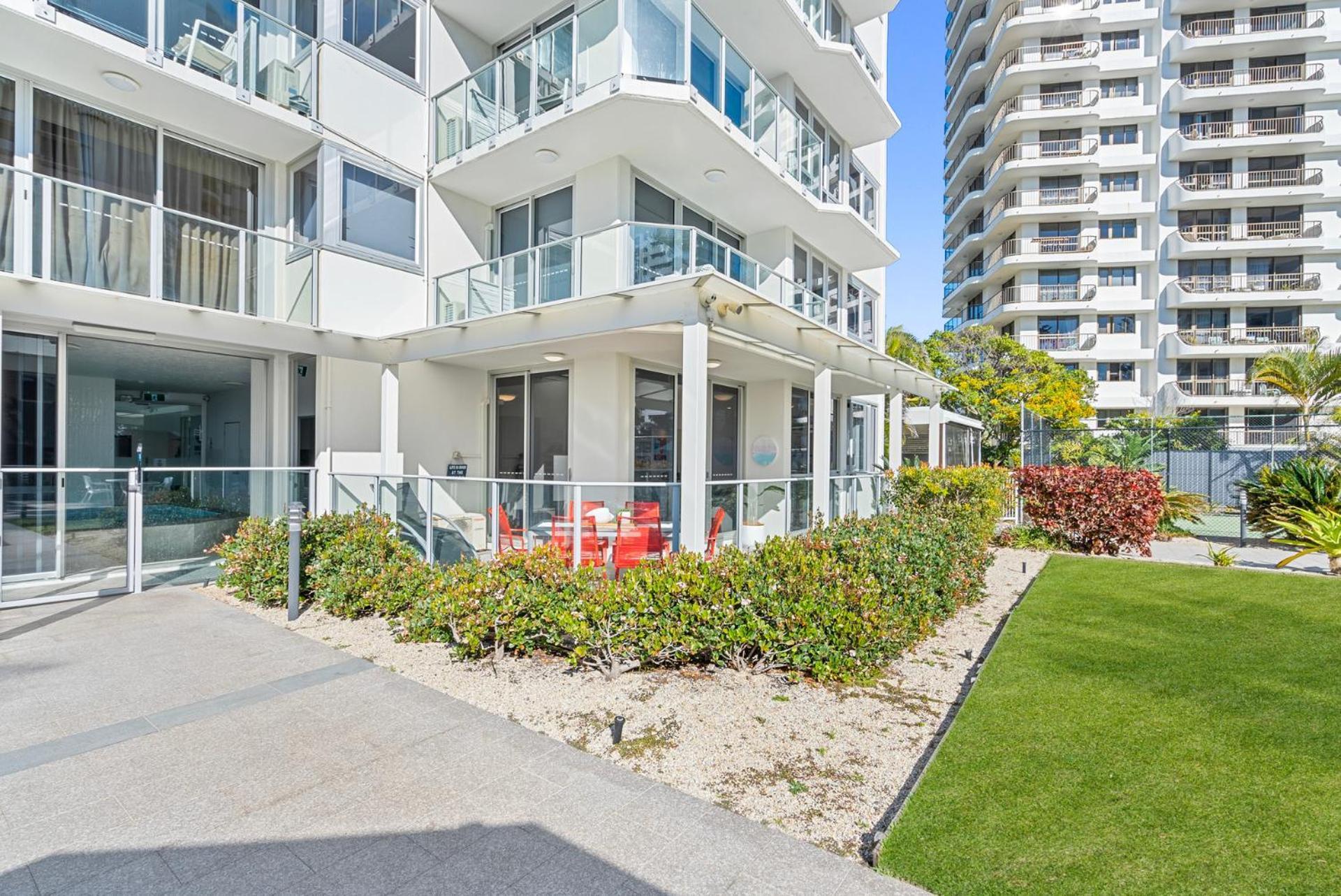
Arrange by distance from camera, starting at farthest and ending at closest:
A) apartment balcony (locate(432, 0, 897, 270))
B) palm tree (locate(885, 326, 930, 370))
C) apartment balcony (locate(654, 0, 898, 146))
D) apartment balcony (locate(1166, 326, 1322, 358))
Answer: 1. apartment balcony (locate(1166, 326, 1322, 358))
2. palm tree (locate(885, 326, 930, 370))
3. apartment balcony (locate(654, 0, 898, 146))
4. apartment balcony (locate(432, 0, 897, 270))

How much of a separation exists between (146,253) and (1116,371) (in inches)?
1770

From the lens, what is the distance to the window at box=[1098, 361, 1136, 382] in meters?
36.8

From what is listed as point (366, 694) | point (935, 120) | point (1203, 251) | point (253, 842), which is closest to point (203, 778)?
point (253, 842)

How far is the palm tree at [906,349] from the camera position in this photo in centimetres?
2561

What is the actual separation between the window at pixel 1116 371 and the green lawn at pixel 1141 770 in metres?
37.4

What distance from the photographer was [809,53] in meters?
12.7

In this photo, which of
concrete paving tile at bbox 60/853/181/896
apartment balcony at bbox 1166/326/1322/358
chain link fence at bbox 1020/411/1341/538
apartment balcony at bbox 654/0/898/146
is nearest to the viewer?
concrete paving tile at bbox 60/853/181/896

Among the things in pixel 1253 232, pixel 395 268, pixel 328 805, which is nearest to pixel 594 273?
pixel 395 268

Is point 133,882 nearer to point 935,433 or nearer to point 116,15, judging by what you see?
point 116,15

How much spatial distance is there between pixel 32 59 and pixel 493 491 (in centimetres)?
803

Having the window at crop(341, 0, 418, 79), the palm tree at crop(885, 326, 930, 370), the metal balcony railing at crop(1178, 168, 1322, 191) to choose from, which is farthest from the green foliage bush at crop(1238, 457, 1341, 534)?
the metal balcony railing at crop(1178, 168, 1322, 191)

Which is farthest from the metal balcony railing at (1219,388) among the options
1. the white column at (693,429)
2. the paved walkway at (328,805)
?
the paved walkway at (328,805)

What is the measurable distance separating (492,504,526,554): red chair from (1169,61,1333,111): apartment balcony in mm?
46720

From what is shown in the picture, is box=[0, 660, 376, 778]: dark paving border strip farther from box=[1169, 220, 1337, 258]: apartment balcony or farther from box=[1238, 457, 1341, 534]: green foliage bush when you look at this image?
box=[1169, 220, 1337, 258]: apartment balcony
